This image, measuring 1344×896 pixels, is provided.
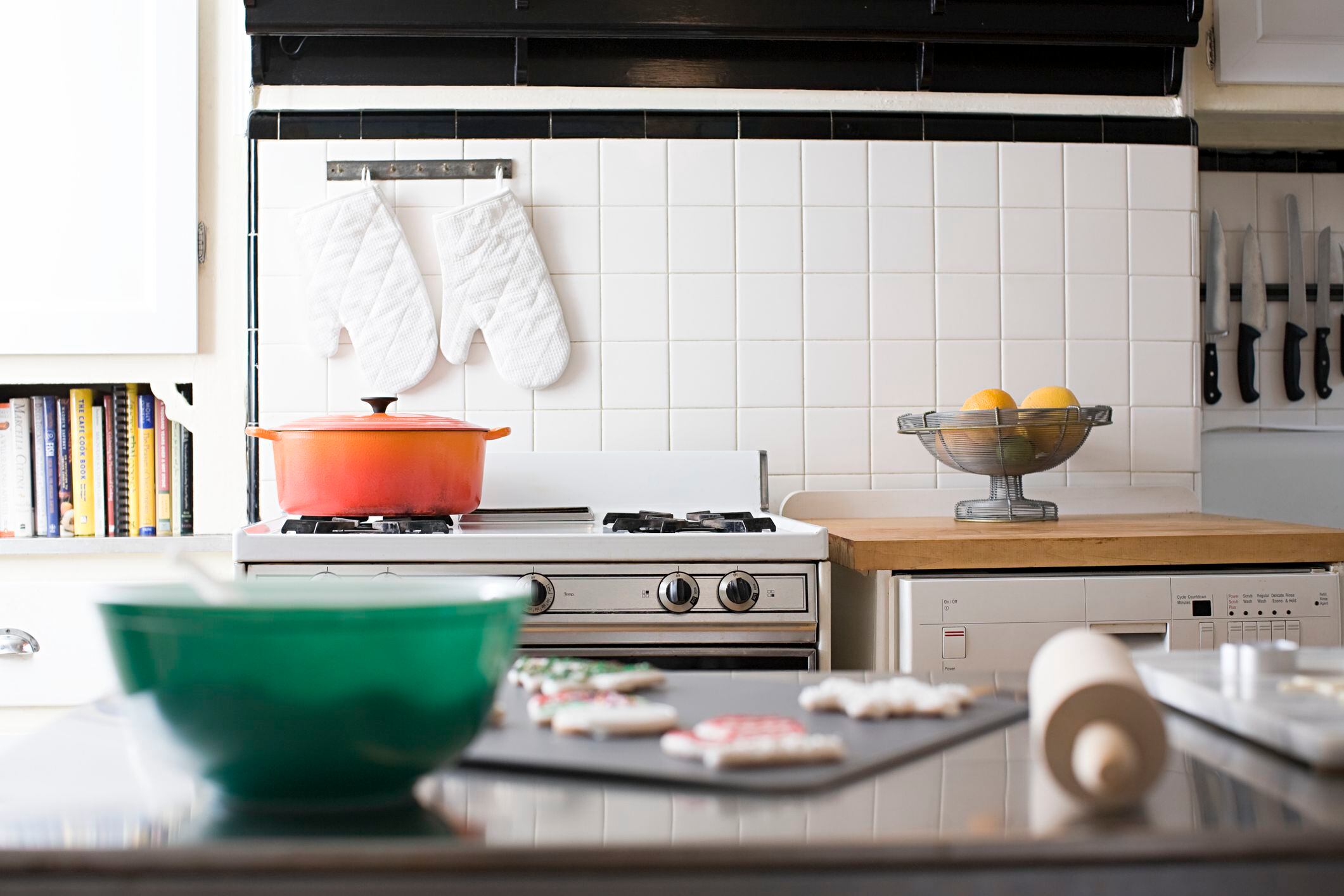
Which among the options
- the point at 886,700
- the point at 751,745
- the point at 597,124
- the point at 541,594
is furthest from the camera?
the point at 597,124

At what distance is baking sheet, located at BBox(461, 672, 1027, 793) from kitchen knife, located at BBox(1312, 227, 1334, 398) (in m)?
2.34

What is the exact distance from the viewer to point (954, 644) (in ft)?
5.60

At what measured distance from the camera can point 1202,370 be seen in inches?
103

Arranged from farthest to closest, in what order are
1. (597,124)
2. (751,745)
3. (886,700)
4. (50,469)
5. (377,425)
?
(597,124), (50,469), (377,425), (886,700), (751,745)

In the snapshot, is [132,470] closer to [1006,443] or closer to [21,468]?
[21,468]

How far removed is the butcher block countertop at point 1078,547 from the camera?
1.72 m

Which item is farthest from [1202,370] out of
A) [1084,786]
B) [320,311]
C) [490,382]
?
[1084,786]

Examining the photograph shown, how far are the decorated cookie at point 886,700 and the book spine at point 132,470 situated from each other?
1920 millimetres

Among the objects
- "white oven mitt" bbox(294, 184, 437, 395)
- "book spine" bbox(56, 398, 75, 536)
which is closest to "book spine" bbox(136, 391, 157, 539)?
"book spine" bbox(56, 398, 75, 536)

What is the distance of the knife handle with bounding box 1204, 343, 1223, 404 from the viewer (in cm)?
260

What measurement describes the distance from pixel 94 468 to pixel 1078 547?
5.88 feet

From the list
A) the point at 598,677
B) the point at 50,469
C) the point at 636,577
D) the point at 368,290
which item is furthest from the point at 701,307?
the point at 598,677

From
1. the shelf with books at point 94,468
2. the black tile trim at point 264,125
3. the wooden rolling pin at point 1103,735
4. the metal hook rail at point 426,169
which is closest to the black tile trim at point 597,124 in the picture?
the metal hook rail at point 426,169

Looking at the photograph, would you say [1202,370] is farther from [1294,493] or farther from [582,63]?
[582,63]
